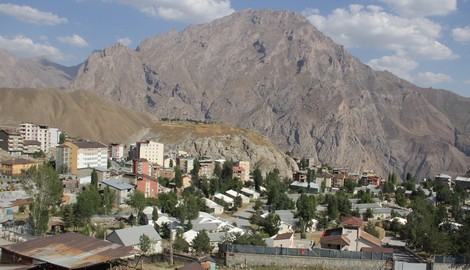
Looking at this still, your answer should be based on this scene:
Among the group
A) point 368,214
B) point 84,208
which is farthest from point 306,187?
point 84,208

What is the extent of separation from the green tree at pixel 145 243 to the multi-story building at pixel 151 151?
60118 mm

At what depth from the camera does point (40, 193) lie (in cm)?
3603

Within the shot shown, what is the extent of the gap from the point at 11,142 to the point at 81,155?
19785 mm

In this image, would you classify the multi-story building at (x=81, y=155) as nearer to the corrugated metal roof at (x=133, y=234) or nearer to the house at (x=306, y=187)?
the house at (x=306, y=187)

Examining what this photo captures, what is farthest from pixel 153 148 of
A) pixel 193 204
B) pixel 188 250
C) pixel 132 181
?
pixel 188 250

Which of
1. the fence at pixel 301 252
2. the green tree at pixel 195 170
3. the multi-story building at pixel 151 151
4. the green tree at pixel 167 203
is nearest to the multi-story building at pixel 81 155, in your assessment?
the multi-story building at pixel 151 151

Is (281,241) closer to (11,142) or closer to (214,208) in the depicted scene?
(214,208)

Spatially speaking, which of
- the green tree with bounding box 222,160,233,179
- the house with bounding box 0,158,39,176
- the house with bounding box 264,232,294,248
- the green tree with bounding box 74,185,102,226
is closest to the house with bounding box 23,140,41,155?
the house with bounding box 0,158,39,176

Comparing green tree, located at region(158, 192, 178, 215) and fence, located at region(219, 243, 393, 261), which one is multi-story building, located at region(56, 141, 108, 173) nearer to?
green tree, located at region(158, 192, 178, 215)

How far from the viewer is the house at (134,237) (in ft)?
106

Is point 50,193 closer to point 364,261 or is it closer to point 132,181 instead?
point 364,261

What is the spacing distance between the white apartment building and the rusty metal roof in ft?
227

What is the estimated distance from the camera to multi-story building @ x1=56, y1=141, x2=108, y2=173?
71625 mm

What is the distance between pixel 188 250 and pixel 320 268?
36.5ft
